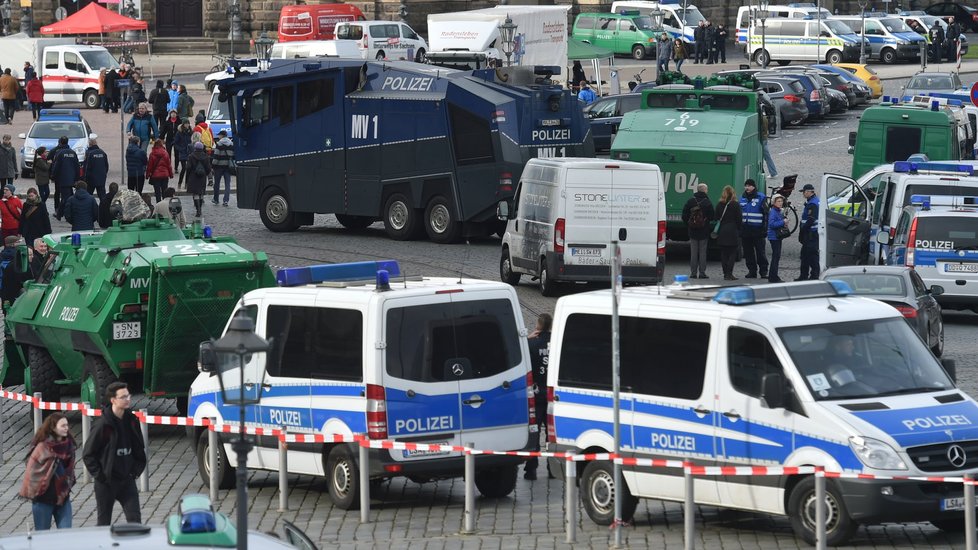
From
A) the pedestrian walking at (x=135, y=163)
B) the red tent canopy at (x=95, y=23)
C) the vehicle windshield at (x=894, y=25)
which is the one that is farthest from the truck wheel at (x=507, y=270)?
the vehicle windshield at (x=894, y=25)

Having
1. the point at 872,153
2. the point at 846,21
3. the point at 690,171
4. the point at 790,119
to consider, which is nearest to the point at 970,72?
the point at 846,21

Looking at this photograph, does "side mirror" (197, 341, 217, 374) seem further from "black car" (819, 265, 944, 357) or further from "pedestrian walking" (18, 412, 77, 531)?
"black car" (819, 265, 944, 357)

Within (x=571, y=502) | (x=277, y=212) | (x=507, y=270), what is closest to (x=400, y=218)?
(x=277, y=212)

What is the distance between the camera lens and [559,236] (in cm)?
2470

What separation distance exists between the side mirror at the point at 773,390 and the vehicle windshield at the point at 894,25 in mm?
56389

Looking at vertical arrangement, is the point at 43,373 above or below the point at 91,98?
below

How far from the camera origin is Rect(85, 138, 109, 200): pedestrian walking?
33.4 meters

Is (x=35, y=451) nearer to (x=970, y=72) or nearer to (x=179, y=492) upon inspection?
(x=179, y=492)

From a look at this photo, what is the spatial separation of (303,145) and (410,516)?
17.8m

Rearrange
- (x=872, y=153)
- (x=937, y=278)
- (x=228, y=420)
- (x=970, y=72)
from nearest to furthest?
(x=228, y=420) < (x=937, y=278) < (x=872, y=153) < (x=970, y=72)

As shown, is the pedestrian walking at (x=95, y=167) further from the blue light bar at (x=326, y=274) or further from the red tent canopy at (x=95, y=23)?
the red tent canopy at (x=95, y=23)

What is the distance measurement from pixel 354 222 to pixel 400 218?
2147mm

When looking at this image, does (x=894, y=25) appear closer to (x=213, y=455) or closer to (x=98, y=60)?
(x=98, y=60)

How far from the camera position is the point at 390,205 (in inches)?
1214
